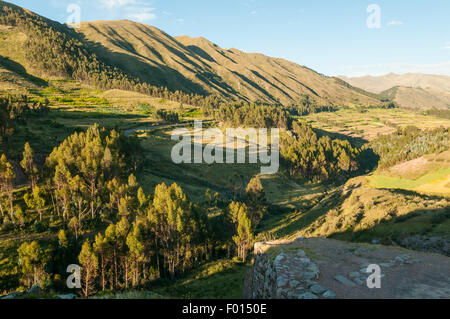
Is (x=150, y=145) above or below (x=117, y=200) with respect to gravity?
above

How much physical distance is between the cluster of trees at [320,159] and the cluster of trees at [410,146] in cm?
2004

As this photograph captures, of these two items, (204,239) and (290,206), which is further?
(290,206)

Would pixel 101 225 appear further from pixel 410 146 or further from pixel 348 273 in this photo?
pixel 410 146

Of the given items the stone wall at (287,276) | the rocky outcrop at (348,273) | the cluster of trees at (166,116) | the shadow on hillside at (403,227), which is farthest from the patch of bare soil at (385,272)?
the cluster of trees at (166,116)

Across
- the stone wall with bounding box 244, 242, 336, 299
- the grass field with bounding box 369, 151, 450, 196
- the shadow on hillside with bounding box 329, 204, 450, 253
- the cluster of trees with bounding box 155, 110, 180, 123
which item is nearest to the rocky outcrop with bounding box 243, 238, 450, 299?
the stone wall with bounding box 244, 242, 336, 299

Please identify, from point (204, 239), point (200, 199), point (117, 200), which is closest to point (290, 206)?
point (200, 199)

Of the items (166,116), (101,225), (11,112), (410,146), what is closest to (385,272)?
(101,225)

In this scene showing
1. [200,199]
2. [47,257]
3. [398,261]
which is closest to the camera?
[398,261]

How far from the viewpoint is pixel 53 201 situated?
5778cm

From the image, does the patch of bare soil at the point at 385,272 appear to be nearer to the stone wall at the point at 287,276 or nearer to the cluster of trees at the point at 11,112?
the stone wall at the point at 287,276

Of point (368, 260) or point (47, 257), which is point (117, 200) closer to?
point (47, 257)

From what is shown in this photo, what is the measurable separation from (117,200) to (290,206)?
68449 mm

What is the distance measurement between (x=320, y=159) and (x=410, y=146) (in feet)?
233
